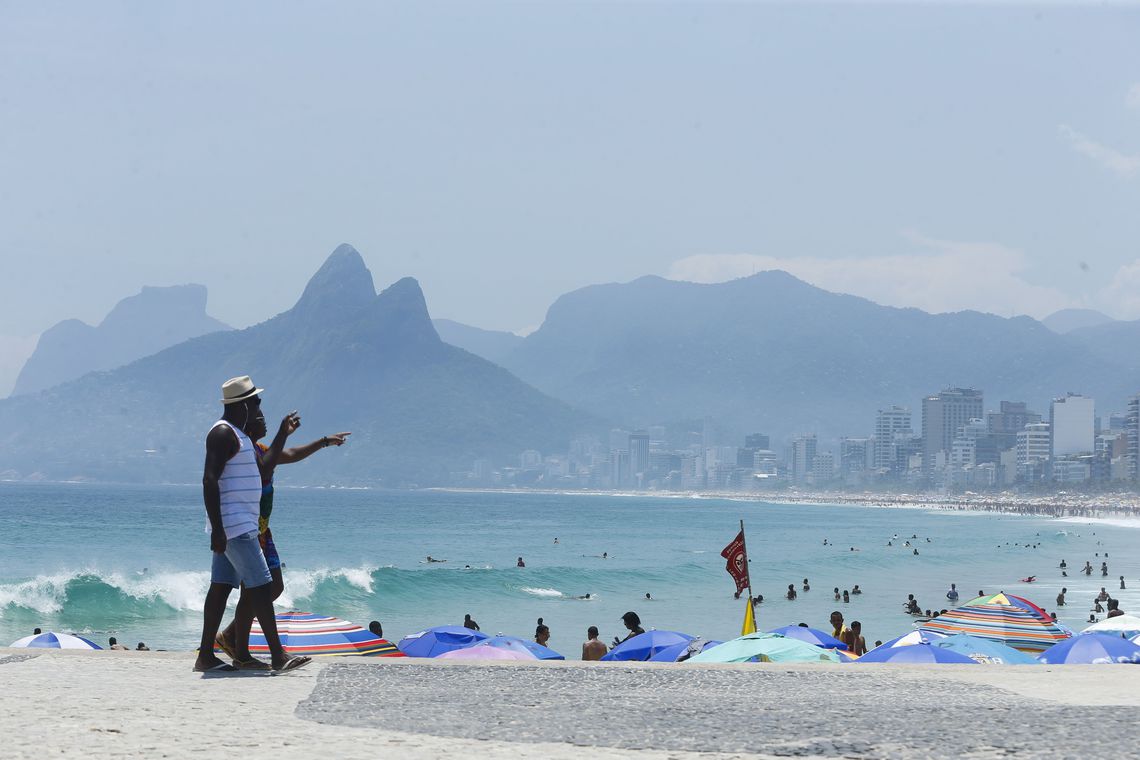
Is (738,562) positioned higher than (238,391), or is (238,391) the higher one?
(238,391)

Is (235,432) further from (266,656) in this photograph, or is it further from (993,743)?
(993,743)

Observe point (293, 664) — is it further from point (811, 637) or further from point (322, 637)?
point (811, 637)

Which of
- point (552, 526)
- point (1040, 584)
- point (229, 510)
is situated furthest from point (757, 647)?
point (552, 526)

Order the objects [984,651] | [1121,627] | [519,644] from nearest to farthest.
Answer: [984,651], [519,644], [1121,627]

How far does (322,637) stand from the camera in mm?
11484

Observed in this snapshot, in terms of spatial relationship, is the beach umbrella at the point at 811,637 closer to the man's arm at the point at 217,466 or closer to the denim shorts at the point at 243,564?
the denim shorts at the point at 243,564

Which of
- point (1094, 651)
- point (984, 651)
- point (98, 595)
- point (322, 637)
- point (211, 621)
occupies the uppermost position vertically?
point (211, 621)

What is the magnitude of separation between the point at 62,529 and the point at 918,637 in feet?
312

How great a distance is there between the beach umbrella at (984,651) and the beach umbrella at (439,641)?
533cm

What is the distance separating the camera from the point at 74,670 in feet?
27.2

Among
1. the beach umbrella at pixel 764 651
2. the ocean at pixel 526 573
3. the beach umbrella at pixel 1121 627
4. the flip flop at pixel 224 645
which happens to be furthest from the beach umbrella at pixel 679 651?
the ocean at pixel 526 573

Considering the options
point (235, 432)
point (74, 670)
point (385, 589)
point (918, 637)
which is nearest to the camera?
point (235, 432)

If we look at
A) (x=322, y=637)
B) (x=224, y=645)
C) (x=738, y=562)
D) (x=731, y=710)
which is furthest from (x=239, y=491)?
(x=738, y=562)

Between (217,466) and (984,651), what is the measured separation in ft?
33.0
